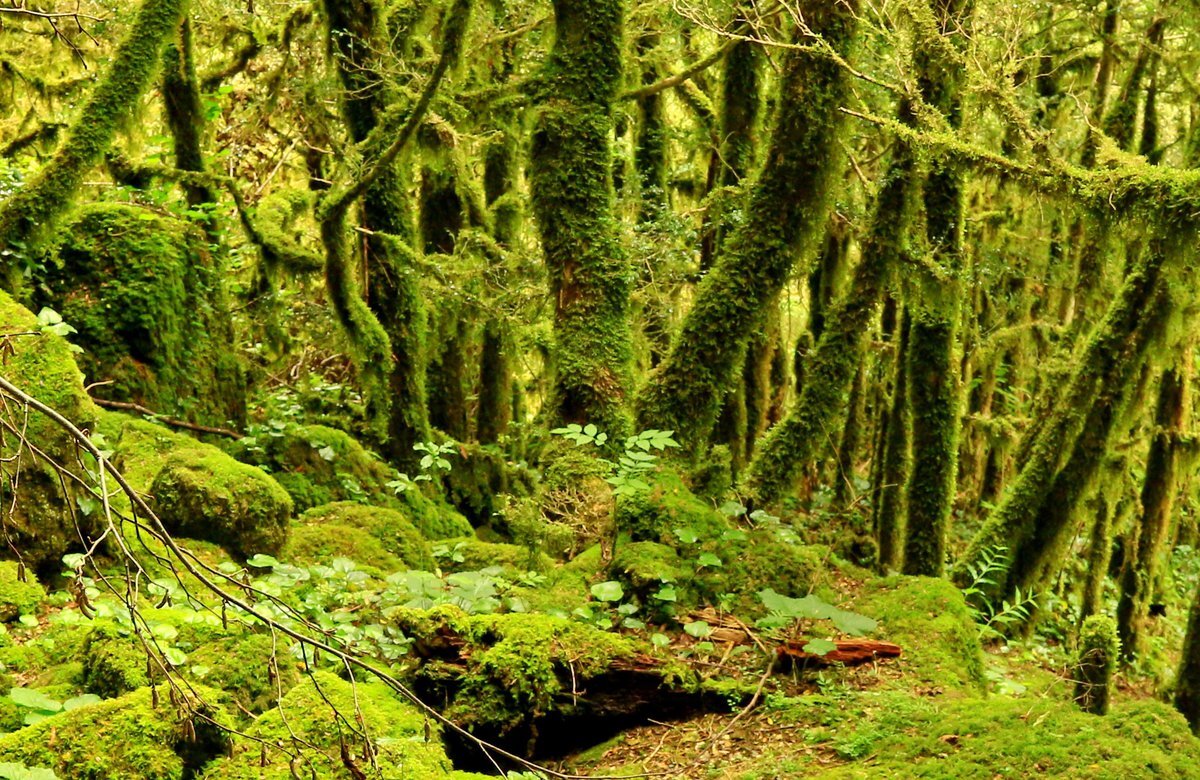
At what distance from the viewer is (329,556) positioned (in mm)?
6793

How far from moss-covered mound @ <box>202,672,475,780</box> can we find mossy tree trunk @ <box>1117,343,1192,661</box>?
29.2 ft

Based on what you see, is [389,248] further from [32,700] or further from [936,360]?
[32,700]

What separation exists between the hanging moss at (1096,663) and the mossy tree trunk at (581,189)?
4.06m

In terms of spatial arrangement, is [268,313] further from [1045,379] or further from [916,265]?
[1045,379]

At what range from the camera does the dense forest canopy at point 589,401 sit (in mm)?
4102

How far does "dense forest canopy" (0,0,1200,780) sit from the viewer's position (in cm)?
410

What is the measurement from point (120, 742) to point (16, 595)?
193cm

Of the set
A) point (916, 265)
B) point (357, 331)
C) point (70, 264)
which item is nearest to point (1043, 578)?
point (916, 265)

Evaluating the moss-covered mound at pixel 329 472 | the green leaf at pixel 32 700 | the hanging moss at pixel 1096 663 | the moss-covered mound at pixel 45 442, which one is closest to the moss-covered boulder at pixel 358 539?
the moss-covered mound at pixel 329 472

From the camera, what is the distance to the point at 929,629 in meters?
5.62

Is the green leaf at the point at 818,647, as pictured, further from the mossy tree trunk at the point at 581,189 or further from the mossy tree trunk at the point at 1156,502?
the mossy tree trunk at the point at 1156,502

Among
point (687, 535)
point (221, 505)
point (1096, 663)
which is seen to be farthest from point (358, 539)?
point (1096, 663)

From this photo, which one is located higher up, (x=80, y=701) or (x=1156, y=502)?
(x=80, y=701)

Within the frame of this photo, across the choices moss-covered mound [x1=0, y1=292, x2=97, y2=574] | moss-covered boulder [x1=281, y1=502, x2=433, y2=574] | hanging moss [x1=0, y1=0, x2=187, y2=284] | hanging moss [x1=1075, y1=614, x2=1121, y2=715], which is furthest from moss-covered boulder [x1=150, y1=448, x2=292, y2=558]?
hanging moss [x1=1075, y1=614, x2=1121, y2=715]
